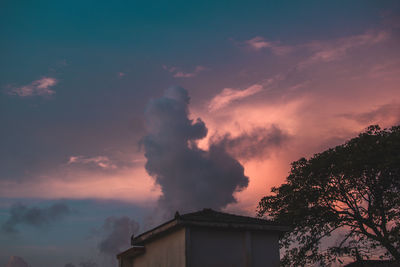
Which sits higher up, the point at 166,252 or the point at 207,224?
the point at 207,224

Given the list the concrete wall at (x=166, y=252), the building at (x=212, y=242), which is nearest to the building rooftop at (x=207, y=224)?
the building at (x=212, y=242)

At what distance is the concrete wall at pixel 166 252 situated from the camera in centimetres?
1794

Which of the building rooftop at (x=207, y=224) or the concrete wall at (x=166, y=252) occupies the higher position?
the building rooftop at (x=207, y=224)

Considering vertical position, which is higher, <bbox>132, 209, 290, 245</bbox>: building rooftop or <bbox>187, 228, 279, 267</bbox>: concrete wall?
<bbox>132, 209, 290, 245</bbox>: building rooftop

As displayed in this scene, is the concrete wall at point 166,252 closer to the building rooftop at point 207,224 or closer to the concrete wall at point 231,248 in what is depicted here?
the building rooftop at point 207,224

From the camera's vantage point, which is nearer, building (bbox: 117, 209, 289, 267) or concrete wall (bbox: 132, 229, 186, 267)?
building (bbox: 117, 209, 289, 267)

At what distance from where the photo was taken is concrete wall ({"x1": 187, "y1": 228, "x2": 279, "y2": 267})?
58.6ft

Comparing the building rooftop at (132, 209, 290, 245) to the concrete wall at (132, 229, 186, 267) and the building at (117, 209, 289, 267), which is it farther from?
the concrete wall at (132, 229, 186, 267)

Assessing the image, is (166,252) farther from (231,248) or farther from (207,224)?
(231,248)

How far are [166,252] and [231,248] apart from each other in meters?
3.06

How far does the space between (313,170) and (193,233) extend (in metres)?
17.5

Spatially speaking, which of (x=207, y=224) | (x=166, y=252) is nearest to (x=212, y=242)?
(x=207, y=224)

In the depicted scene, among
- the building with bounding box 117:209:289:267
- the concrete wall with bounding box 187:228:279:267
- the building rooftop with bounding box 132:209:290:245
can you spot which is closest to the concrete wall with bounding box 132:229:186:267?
the building with bounding box 117:209:289:267

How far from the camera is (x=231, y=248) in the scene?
18.8 metres
